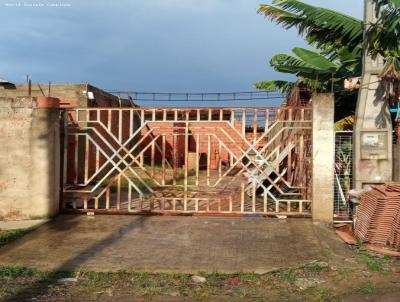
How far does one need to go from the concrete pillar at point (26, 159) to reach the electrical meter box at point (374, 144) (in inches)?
222

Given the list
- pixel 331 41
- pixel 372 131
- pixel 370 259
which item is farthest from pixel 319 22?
pixel 370 259

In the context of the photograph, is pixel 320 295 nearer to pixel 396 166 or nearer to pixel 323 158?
pixel 323 158

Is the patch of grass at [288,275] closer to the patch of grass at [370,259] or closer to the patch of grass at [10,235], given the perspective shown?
the patch of grass at [370,259]

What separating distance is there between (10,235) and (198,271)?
11.1 feet

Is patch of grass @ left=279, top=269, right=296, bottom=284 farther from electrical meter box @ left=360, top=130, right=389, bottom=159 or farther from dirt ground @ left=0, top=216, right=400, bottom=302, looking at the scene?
electrical meter box @ left=360, top=130, right=389, bottom=159

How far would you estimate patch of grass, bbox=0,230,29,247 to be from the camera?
680cm

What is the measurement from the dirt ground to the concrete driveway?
1cm

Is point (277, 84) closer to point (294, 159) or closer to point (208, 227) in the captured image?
point (294, 159)

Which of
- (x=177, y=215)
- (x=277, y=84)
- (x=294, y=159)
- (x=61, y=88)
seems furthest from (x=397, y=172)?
(x=61, y=88)

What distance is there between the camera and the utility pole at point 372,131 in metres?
7.57

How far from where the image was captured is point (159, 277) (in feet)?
17.3

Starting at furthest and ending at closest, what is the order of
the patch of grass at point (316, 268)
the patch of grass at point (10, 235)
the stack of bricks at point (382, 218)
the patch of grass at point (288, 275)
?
the patch of grass at point (10, 235), the stack of bricks at point (382, 218), the patch of grass at point (316, 268), the patch of grass at point (288, 275)

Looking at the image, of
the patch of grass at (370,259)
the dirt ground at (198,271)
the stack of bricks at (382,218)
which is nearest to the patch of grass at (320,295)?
the dirt ground at (198,271)

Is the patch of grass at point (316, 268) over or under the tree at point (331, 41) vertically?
under
